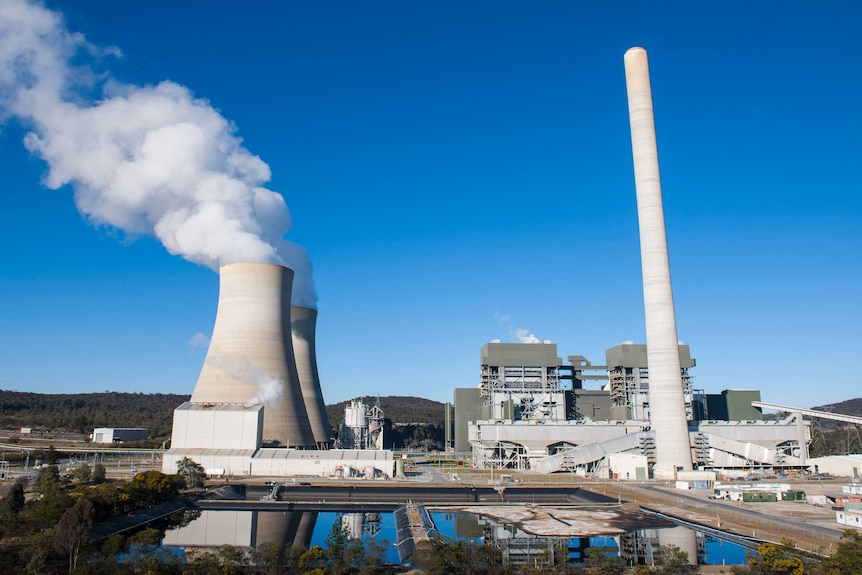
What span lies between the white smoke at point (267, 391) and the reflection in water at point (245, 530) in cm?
1008

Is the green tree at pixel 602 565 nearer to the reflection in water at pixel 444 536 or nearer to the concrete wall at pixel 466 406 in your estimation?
the reflection in water at pixel 444 536

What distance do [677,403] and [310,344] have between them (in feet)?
79.7

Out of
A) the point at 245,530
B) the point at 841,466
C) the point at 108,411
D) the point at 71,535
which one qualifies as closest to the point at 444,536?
the point at 245,530

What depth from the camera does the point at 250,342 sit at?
112ft

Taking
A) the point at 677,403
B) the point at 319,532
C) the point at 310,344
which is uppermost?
the point at 310,344

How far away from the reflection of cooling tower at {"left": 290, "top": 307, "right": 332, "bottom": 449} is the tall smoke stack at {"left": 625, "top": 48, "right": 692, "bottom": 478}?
21.7 m

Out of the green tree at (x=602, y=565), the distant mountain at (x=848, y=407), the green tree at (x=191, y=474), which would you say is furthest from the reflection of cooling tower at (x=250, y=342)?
the distant mountain at (x=848, y=407)

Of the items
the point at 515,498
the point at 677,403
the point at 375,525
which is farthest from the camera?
the point at 677,403

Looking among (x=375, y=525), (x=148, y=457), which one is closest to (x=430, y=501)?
(x=375, y=525)

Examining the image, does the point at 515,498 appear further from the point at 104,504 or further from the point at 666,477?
the point at 104,504

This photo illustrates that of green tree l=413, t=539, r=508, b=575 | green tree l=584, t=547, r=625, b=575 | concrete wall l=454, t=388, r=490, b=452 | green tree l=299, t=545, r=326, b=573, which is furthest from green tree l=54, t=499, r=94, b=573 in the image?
concrete wall l=454, t=388, r=490, b=452

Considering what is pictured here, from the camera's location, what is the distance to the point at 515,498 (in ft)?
96.3

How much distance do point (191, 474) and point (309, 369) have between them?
47.6ft

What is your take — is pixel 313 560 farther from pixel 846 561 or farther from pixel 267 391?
pixel 267 391
